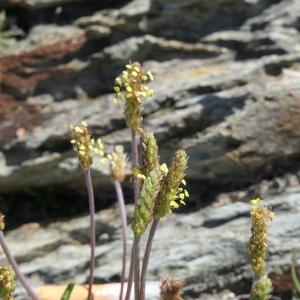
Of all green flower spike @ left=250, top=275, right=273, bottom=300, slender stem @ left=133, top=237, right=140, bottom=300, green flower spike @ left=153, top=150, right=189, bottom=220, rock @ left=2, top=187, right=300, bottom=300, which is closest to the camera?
green flower spike @ left=250, top=275, right=273, bottom=300

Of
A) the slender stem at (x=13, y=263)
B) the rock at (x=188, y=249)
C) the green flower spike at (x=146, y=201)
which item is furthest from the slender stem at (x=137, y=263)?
the rock at (x=188, y=249)

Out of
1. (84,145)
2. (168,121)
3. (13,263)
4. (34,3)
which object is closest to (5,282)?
(13,263)

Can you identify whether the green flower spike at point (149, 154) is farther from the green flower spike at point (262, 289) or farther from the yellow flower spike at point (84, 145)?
the green flower spike at point (262, 289)

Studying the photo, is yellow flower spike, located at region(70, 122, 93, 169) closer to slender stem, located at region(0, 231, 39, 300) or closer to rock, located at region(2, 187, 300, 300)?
slender stem, located at region(0, 231, 39, 300)

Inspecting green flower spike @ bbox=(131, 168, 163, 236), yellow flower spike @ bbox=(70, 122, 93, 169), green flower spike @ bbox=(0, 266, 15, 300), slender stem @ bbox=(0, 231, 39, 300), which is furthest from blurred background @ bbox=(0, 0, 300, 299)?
green flower spike @ bbox=(131, 168, 163, 236)

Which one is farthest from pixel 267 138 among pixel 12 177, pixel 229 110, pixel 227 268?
pixel 12 177

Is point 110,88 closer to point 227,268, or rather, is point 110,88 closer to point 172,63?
point 172,63
